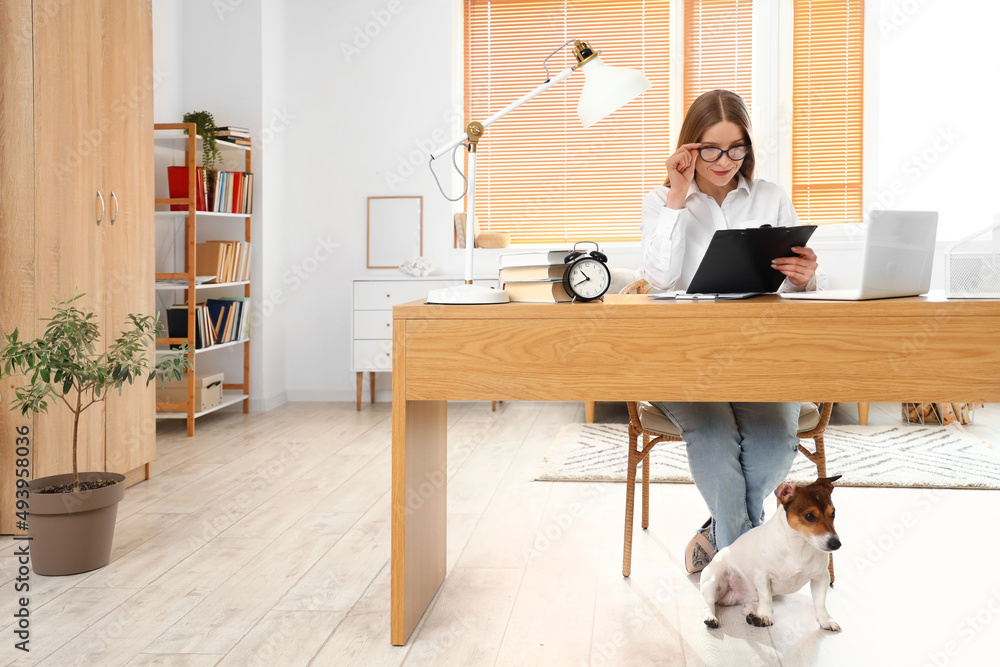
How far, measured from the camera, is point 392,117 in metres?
4.88

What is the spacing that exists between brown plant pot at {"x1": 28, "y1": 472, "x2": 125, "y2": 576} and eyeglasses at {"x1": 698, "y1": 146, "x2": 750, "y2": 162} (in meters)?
1.70

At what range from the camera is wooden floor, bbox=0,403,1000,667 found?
1.68 m

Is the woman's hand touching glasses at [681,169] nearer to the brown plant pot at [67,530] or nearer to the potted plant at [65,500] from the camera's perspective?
the potted plant at [65,500]

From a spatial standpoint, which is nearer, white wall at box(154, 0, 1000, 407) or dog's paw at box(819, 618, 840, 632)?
dog's paw at box(819, 618, 840, 632)

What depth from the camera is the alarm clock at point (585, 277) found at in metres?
1.68

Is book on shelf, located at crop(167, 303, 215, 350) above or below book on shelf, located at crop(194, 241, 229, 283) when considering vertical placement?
below

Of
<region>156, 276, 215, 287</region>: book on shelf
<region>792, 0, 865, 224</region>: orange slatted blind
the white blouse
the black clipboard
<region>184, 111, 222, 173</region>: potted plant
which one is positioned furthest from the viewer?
<region>792, 0, 865, 224</region>: orange slatted blind

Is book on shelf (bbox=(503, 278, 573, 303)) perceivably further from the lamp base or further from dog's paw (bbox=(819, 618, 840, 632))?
dog's paw (bbox=(819, 618, 840, 632))

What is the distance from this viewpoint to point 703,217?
2193 millimetres

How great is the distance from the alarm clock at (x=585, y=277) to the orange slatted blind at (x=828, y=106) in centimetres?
366

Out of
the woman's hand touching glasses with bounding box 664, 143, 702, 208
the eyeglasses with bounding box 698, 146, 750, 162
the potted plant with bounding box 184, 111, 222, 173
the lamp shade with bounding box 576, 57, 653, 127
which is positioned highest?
the potted plant with bounding box 184, 111, 222, 173

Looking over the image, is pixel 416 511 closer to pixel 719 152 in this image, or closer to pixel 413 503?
pixel 413 503

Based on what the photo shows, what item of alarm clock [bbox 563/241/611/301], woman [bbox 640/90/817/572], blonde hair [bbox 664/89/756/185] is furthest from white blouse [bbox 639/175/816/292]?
alarm clock [bbox 563/241/611/301]

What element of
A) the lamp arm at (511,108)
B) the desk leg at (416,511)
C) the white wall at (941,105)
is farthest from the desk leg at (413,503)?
the white wall at (941,105)
